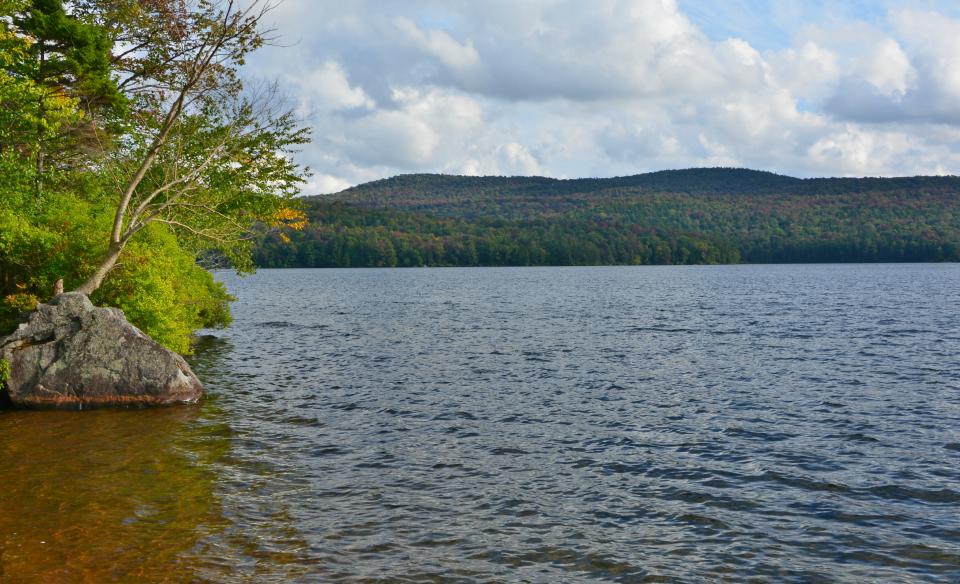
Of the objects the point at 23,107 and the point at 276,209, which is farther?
the point at 276,209

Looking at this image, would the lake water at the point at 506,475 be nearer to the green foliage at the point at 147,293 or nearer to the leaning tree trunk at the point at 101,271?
the green foliage at the point at 147,293

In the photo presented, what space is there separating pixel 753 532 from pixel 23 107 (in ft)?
71.7

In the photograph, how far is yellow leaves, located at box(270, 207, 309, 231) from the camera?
32.6 m

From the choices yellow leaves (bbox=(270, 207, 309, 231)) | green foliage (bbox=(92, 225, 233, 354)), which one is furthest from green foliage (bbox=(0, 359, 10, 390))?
yellow leaves (bbox=(270, 207, 309, 231))

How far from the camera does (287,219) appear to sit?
34.9 metres

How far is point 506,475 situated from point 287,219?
75.4 ft

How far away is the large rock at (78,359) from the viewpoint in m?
20.7

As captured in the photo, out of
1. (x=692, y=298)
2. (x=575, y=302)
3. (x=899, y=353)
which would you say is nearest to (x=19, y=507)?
(x=899, y=353)

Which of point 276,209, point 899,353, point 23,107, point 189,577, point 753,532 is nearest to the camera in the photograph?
point 189,577

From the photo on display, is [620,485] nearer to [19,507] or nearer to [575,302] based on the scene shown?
[19,507]

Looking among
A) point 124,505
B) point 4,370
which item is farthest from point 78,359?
point 124,505

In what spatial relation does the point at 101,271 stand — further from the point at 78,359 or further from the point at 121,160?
the point at 121,160

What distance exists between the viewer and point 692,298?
81812 mm

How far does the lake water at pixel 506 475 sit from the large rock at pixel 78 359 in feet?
2.83
